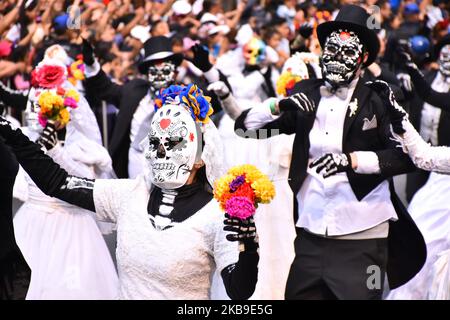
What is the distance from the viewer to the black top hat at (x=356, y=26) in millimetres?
7043

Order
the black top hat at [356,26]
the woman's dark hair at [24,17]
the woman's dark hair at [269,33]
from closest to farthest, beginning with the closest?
the black top hat at [356,26] < the woman's dark hair at [24,17] < the woman's dark hair at [269,33]

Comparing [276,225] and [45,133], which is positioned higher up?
→ [45,133]

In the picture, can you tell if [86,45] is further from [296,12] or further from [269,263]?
[296,12]

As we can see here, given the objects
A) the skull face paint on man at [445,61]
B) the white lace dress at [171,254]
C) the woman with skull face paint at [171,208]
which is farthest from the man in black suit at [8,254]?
the skull face paint on man at [445,61]

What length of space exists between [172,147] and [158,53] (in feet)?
15.0

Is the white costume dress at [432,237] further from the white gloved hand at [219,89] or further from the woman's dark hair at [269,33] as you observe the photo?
the woman's dark hair at [269,33]

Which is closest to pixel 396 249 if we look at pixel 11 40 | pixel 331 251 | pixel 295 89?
pixel 331 251

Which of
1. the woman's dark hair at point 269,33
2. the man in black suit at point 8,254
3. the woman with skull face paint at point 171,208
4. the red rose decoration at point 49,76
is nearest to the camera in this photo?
the woman with skull face paint at point 171,208

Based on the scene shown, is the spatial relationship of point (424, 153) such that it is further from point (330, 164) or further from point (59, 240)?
point (59, 240)

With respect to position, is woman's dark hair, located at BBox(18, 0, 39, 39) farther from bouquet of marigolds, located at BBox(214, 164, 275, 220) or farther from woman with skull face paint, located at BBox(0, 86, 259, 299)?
bouquet of marigolds, located at BBox(214, 164, 275, 220)

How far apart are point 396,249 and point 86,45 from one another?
12.8 feet

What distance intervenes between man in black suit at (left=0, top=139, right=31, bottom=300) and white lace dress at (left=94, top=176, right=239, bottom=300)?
793mm

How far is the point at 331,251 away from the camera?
691cm

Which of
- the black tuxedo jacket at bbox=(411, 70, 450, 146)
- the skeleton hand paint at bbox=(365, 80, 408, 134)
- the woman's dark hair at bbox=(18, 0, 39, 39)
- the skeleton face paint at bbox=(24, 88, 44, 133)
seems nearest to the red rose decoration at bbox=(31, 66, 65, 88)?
the skeleton face paint at bbox=(24, 88, 44, 133)
